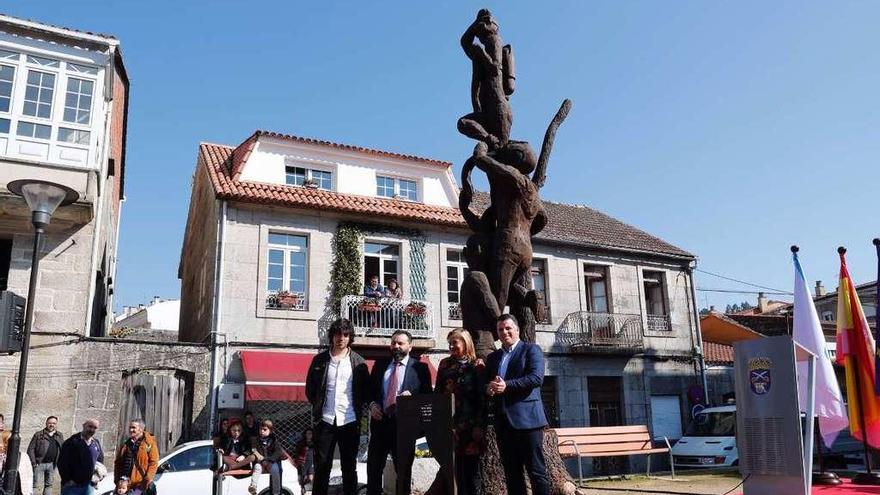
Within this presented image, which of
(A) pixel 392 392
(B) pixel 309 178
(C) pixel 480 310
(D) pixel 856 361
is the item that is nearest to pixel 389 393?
(A) pixel 392 392

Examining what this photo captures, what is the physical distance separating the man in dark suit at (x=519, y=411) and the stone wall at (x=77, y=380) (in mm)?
12757

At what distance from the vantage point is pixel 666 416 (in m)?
22.8

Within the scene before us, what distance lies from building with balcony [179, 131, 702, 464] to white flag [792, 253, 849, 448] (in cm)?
1018

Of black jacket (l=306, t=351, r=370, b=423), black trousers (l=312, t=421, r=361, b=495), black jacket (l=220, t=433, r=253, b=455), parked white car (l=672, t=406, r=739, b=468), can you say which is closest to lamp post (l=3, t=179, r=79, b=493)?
black jacket (l=220, t=433, r=253, b=455)

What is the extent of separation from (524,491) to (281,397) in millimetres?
11921

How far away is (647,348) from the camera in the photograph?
909 inches

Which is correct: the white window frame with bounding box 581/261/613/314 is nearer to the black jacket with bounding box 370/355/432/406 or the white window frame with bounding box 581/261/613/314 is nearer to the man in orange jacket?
the man in orange jacket

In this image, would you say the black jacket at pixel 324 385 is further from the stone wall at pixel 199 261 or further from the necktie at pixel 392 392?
the stone wall at pixel 199 261

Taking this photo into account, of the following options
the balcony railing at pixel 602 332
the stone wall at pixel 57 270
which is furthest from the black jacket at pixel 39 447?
the balcony railing at pixel 602 332

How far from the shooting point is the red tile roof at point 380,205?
18625 mm

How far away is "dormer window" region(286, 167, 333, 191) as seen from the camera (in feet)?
66.6

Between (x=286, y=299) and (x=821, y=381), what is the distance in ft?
41.1

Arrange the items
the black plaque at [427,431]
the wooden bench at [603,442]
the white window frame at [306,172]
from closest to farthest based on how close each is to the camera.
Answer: the black plaque at [427,431] < the wooden bench at [603,442] < the white window frame at [306,172]

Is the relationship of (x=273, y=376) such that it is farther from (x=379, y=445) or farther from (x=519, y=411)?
(x=519, y=411)
